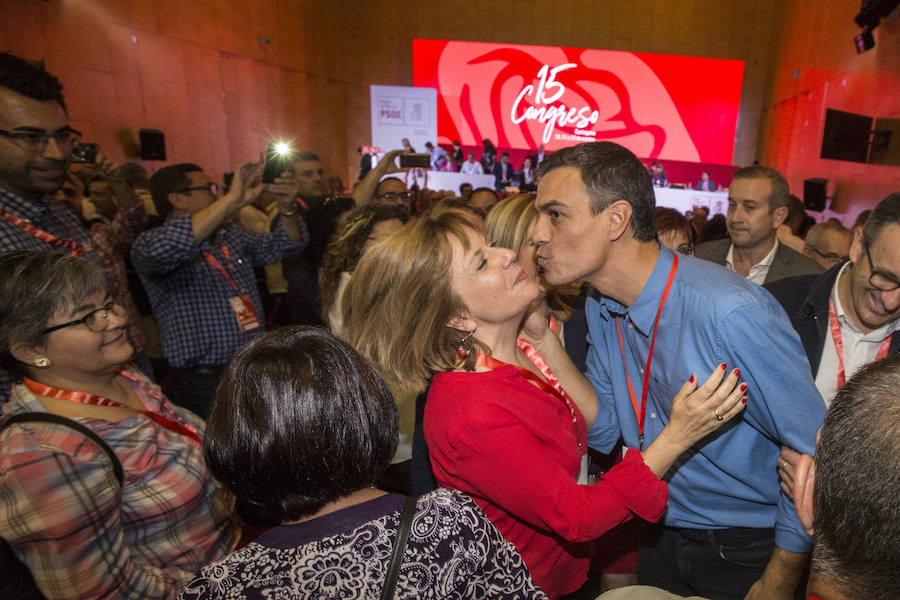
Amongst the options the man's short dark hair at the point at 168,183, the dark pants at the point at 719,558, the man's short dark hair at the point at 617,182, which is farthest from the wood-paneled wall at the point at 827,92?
the man's short dark hair at the point at 168,183

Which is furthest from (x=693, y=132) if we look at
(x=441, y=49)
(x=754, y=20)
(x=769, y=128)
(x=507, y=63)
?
(x=441, y=49)

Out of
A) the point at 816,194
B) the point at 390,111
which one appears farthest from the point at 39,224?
the point at 390,111

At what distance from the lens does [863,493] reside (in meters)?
0.62

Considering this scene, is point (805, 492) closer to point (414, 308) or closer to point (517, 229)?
point (414, 308)

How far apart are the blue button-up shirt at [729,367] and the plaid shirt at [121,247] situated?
243cm

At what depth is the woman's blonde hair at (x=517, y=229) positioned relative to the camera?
2.37 m

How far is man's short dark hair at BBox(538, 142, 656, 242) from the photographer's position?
5.03 ft

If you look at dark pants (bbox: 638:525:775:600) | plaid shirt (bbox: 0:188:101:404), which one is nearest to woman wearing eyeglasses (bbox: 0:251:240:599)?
plaid shirt (bbox: 0:188:101:404)

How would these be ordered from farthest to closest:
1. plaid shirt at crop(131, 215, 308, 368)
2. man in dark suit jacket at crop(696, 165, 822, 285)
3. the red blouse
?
man in dark suit jacket at crop(696, 165, 822, 285), plaid shirt at crop(131, 215, 308, 368), the red blouse

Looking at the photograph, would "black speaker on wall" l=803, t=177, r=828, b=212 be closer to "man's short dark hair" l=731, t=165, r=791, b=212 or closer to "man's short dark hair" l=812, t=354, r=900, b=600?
"man's short dark hair" l=731, t=165, r=791, b=212

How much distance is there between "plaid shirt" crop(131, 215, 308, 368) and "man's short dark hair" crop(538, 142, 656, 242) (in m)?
1.96

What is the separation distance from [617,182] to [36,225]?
223 cm

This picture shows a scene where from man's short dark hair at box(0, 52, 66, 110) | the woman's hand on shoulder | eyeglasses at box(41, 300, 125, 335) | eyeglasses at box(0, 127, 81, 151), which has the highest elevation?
man's short dark hair at box(0, 52, 66, 110)

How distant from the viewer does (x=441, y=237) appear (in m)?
1.50
